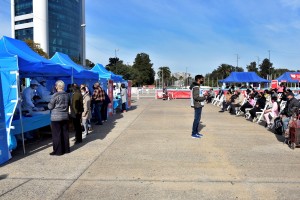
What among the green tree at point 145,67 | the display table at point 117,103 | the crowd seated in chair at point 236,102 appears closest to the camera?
the crowd seated in chair at point 236,102

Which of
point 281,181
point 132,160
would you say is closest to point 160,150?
point 132,160

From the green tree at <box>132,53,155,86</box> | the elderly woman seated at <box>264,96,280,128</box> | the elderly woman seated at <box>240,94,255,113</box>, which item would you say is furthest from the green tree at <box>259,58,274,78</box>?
the elderly woman seated at <box>264,96,280,128</box>

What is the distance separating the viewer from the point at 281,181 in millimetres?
5254

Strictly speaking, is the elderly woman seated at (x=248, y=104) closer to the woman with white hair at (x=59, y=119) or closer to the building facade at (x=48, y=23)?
the woman with white hair at (x=59, y=119)

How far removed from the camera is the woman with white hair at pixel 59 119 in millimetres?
7246

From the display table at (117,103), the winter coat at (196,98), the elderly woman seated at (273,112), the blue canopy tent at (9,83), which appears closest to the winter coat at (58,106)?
the blue canopy tent at (9,83)

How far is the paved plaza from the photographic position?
474cm

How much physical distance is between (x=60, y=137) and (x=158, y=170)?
2622 millimetres

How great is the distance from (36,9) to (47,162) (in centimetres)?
8302

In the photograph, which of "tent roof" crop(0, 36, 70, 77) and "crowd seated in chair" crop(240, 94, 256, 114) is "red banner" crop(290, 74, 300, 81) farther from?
"tent roof" crop(0, 36, 70, 77)

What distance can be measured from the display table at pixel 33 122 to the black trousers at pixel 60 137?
85 cm

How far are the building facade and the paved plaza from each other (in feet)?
256

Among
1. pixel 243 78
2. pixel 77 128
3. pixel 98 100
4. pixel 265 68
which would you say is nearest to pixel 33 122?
pixel 77 128

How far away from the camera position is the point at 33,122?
8414 mm
